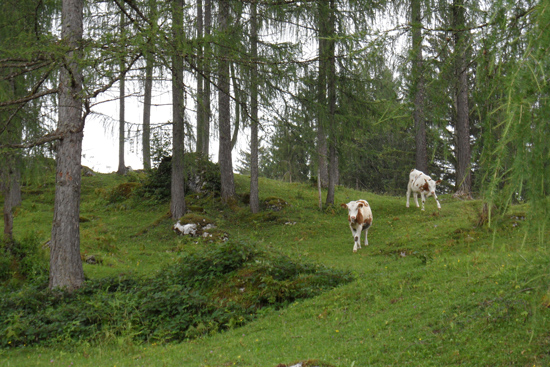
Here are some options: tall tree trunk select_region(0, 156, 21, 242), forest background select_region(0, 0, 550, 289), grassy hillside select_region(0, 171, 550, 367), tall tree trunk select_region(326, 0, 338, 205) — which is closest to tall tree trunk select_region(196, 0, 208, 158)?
forest background select_region(0, 0, 550, 289)

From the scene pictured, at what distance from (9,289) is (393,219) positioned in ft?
41.8

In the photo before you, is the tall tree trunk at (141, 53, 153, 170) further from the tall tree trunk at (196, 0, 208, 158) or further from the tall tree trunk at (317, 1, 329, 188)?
the tall tree trunk at (317, 1, 329, 188)

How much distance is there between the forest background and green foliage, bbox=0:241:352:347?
84 cm

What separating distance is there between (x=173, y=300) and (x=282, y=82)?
5967mm

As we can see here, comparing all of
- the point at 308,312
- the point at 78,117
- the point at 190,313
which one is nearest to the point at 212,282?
the point at 190,313

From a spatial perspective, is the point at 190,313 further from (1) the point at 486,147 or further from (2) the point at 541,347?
(1) the point at 486,147

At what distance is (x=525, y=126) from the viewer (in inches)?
115

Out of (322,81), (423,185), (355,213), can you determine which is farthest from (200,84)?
(423,185)

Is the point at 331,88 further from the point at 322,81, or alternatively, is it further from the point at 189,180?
the point at 189,180

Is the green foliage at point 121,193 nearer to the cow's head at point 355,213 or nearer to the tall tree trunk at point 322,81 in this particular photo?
the tall tree trunk at point 322,81

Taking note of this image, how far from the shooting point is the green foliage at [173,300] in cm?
859

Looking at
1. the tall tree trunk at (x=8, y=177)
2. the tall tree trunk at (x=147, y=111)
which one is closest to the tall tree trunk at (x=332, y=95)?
the tall tree trunk at (x=147, y=111)

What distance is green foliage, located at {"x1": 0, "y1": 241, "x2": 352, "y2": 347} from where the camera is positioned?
859 cm

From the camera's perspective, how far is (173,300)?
926 cm
